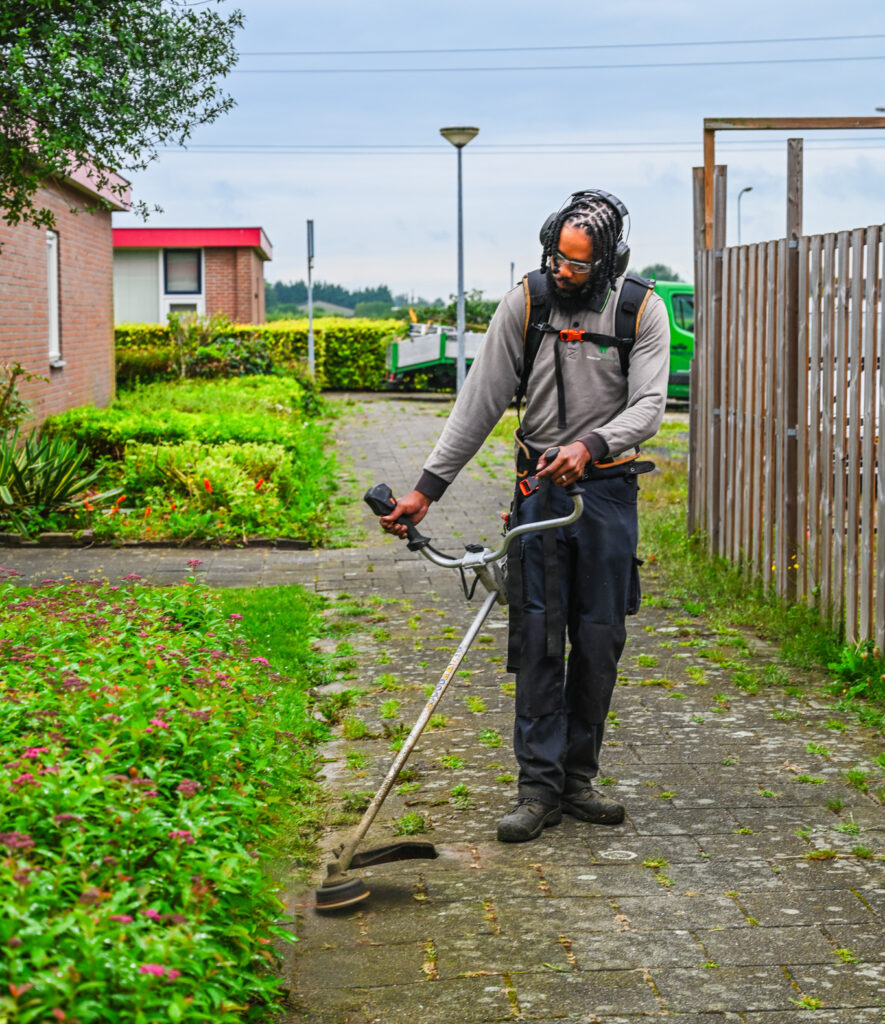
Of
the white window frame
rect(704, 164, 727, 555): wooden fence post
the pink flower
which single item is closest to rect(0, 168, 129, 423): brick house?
rect(704, 164, 727, 555): wooden fence post

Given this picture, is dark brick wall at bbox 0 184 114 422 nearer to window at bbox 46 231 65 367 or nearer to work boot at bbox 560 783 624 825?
window at bbox 46 231 65 367

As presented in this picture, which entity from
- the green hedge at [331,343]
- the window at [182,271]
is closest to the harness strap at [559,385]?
the green hedge at [331,343]

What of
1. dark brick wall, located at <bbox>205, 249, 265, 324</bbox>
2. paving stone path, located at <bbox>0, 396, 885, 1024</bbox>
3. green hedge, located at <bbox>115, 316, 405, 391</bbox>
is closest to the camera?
paving stone path, located at <bbox>0, 396, 885, 1024</bbox>

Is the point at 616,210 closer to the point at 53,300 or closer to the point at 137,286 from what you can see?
the point at 53,300

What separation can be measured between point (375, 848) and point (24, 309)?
38.6 ft

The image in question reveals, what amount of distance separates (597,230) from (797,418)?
10.1ft

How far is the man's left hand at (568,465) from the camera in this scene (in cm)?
372

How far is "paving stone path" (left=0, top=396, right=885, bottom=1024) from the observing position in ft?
10.1

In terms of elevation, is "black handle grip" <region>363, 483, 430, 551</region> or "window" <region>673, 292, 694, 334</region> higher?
"window" <region>673, 292, 694, 334</region>

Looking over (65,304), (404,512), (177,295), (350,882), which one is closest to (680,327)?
(65,304)

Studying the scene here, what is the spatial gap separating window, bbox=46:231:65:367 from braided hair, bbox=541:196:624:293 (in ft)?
42.5

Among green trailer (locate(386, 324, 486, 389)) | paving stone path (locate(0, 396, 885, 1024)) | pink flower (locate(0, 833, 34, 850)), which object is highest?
green trailer (locate(386, 324, 486, 389))

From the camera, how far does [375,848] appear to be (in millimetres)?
3789

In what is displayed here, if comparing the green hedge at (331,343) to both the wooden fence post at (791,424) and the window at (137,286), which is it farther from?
the wooden fence post at (791,424)
